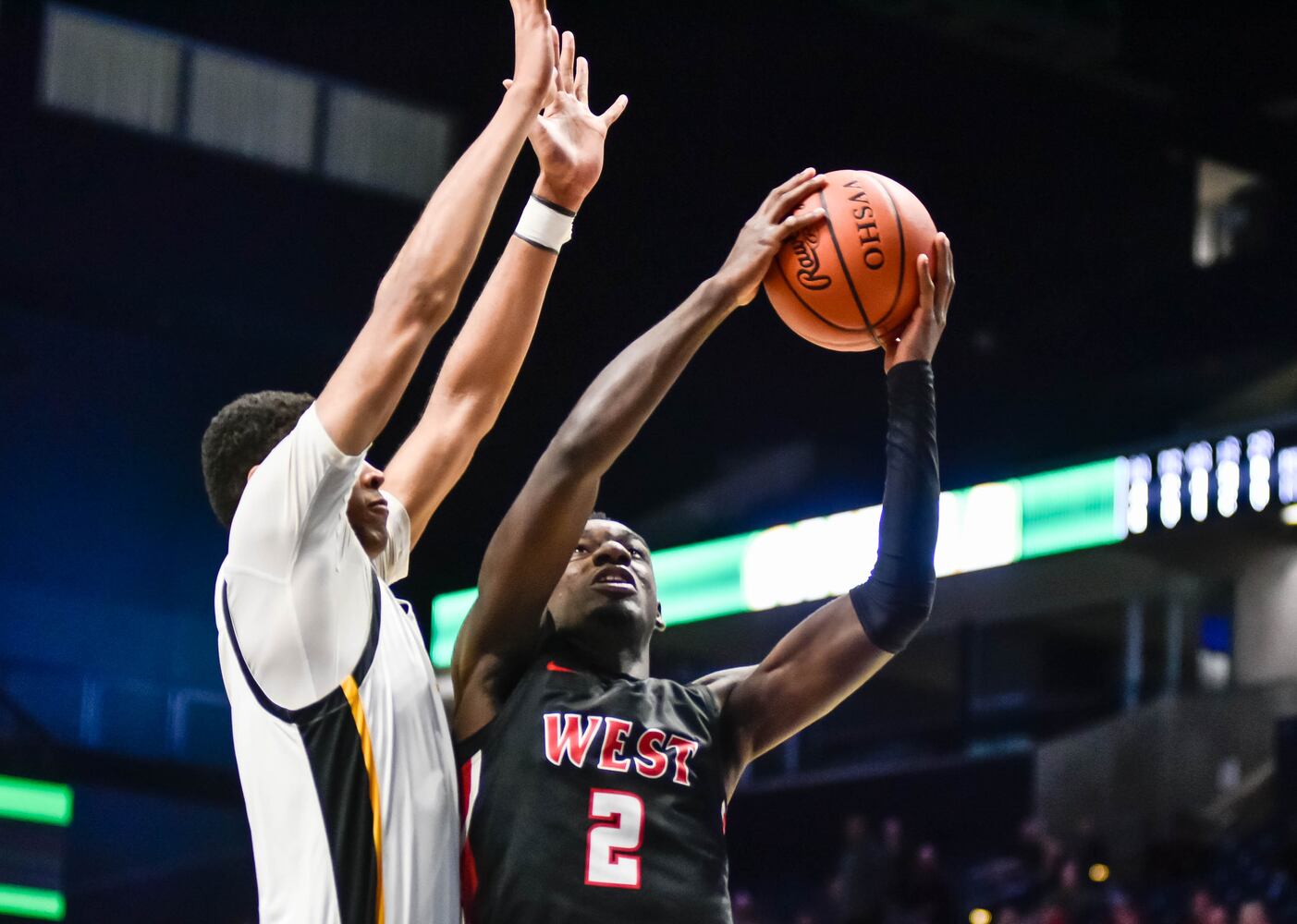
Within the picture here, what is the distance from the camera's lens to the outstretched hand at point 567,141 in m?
3.34

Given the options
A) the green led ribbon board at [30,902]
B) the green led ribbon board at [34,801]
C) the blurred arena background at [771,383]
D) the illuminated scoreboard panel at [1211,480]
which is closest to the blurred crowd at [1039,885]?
the blurred arena background at [771,383]

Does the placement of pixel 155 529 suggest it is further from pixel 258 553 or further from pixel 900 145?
pixel 258 553

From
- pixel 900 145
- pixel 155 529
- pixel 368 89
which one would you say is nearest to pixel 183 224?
pixel 368 89

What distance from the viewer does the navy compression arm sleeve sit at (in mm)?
3248

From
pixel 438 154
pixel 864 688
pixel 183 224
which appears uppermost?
pixel 438 154

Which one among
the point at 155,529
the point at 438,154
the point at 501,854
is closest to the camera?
the point at 501,854

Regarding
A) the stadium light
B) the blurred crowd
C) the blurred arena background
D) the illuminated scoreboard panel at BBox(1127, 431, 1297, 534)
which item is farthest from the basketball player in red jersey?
the blurred arena background

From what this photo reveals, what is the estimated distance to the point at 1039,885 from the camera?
11.1 m

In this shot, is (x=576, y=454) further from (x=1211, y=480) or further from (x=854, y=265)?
(x=1211, y=480)

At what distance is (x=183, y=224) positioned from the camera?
13242 millimetres

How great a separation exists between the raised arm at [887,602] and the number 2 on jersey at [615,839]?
31 cm

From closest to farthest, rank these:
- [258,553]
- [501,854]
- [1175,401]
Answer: [258,553], [501,854], [1175,401]

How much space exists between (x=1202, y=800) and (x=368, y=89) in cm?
813

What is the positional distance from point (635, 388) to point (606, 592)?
0.47 meters
